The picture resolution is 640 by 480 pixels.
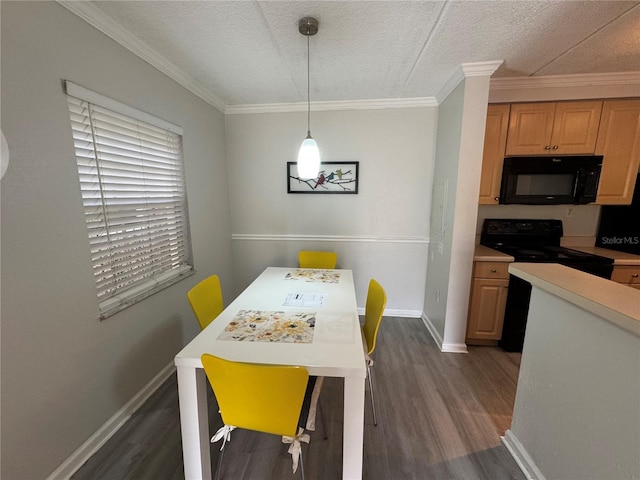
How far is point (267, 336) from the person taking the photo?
129cm

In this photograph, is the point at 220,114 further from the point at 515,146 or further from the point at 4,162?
the point at 515,146

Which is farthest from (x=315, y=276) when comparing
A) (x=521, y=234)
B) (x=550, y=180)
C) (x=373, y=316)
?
(x=550, y=180)

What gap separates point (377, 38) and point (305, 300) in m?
1.77

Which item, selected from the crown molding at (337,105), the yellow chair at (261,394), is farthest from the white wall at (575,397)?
the crown molding at (337,105)

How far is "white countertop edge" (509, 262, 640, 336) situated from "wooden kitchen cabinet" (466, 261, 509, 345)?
0.93 m

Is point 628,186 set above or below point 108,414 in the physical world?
above

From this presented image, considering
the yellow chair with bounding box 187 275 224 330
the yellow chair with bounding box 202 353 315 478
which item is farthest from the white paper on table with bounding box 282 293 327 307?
the yellow chair with bounding box 202 353 315 478

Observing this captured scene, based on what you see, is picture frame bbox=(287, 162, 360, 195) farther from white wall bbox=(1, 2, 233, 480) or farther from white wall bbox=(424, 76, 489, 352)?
white wall bbox=(1, 2, 233, 480)

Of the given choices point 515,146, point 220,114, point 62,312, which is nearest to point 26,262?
point 62,312

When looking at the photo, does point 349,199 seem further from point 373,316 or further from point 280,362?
point 280,362

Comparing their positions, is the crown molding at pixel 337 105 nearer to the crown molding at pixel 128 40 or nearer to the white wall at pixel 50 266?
the crown molding at pixel 128 40

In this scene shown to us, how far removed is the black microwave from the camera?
7.63 feet

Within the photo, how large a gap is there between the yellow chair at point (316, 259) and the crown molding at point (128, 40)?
1840mm

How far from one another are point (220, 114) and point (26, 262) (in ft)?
7.65
